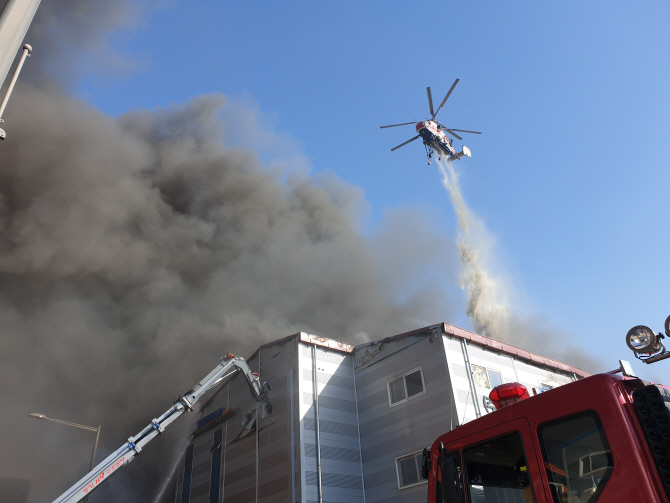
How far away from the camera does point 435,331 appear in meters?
15.0

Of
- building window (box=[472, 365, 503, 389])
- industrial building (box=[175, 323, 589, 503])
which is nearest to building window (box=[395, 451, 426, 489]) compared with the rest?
industrial building (box=[175, 323, 589, 503])

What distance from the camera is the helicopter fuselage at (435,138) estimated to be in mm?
27594

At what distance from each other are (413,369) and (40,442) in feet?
60.3

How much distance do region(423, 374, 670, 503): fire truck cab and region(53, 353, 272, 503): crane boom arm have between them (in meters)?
11.8

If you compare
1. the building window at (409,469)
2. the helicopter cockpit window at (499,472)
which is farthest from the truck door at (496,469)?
the building window at (409,469)

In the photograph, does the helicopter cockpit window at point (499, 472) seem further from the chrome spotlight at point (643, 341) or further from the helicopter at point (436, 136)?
the helicopter at point (436, 136)

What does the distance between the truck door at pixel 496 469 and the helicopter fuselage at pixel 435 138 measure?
25.1 meters

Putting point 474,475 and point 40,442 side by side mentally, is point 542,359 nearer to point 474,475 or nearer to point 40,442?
point 474,475

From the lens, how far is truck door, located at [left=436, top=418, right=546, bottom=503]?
3.69 metres

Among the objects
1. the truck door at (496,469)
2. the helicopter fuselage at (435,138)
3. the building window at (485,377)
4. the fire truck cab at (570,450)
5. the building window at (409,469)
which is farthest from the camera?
the helicopter fuselage at (435,138)

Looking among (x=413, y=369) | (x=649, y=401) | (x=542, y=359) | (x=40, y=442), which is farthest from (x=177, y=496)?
(x=649, y=401)

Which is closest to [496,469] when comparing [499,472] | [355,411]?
[499,472]

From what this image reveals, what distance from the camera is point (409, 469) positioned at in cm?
1409

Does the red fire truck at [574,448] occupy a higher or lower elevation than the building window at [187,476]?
lower
